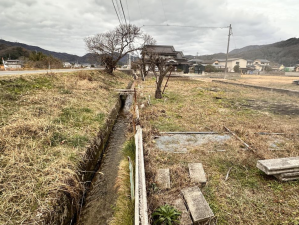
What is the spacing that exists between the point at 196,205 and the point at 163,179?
86 centimetres

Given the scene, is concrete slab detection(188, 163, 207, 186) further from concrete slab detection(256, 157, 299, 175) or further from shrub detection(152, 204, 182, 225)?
concrete slab detection(256, 157, 299, 175)

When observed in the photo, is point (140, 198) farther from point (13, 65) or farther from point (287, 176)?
point (13, 65)

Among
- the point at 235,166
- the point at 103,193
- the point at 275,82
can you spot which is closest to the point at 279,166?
the point at 235,166

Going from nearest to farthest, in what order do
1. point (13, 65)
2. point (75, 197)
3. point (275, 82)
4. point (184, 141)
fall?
point (75, 197)
point (184, 141)
point (275, 82)
point (13, 65)

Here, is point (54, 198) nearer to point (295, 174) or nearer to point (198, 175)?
point (198, 175)

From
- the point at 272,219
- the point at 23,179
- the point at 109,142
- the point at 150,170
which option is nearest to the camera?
the point at 272,219

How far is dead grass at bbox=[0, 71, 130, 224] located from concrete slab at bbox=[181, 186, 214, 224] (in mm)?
2135

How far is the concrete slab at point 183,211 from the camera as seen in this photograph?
2.54 meters

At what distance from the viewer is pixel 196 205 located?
2746 mm

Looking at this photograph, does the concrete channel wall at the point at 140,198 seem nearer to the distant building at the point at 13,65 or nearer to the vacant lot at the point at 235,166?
the vacant lot at the point at 235,166

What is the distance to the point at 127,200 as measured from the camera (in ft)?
11.2

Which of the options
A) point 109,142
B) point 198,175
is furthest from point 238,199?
point 109,142

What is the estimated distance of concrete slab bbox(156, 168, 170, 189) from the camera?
3.31m

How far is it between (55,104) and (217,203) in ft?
20.5
